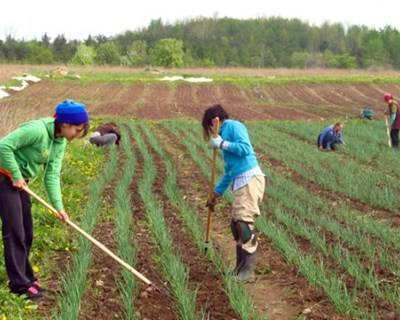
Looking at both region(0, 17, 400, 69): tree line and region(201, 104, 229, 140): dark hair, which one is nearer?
region(201, 104, 229, 140): dark hair

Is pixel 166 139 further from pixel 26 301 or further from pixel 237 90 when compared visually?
pixel 237 90

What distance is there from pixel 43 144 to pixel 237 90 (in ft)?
96.0

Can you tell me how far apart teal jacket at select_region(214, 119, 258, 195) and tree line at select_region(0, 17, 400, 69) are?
48976 millimetres

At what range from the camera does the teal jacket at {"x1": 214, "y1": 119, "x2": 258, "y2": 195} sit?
494cm

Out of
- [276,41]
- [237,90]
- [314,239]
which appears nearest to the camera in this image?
[314,239]

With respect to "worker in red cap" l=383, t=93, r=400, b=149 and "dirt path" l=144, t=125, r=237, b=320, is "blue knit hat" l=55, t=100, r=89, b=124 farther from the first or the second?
"worker in red cap" l=383, t=93, r=400, b=149

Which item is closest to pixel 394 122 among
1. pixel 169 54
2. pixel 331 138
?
pixel 331 138

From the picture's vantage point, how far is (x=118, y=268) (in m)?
5.29

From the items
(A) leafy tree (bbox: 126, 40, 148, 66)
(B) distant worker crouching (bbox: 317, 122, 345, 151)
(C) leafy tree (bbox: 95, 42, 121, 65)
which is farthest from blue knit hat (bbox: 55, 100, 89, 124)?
(C) leafy tree (bbox: 95, 42, 121, 65)

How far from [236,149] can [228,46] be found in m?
64.1

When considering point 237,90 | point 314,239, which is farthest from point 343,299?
point 237,90

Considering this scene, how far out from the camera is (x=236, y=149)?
4.93 meters

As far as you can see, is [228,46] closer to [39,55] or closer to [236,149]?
[39,55]

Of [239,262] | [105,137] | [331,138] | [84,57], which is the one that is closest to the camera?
[239,262]
